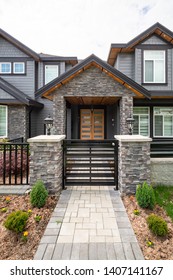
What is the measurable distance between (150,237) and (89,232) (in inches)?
44.0

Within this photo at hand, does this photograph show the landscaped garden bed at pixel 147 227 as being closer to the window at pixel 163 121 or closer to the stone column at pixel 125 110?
the stone column at pixel 125 110

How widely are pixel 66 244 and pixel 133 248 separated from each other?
1.13 meters

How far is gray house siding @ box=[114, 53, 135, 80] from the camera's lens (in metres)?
11.0

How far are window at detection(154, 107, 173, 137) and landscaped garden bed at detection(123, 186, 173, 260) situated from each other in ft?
20.8

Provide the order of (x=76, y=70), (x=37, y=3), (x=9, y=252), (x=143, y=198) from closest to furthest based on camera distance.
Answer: (x=9, y=252)
(x=143, y=198)
(x=76, y=70)
(x=37, y=3)

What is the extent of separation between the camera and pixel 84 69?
849 cm

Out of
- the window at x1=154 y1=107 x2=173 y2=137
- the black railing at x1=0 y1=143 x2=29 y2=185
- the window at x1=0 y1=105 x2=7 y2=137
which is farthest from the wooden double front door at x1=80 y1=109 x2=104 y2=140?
the black railing at x1=0 y1=143 x2=29 y2=185

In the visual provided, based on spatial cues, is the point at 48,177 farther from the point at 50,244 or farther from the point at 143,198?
the point at 143,198

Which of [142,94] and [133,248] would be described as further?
[142,94]

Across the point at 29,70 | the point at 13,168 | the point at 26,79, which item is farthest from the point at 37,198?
the point at 29,70

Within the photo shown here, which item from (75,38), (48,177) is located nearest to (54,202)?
(48,177)

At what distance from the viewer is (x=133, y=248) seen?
294 cm

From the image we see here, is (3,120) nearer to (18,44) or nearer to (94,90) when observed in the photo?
(18,44)
